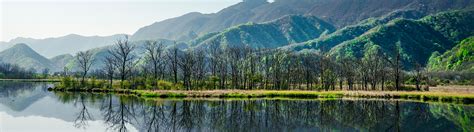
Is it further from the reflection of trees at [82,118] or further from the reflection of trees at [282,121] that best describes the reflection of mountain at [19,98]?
the reflection of trees at [282,121]

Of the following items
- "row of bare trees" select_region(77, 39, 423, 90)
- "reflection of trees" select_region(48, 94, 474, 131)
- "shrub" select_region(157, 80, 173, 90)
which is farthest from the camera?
"row of bare trees" select_region(77, 39, 423, 90)

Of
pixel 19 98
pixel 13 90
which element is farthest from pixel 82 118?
pixel 13 90

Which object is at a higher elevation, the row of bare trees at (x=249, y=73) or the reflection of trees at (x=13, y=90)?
the row of bare trees at (x=249, y=73)

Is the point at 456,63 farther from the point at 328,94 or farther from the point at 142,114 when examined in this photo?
the point at 142,114

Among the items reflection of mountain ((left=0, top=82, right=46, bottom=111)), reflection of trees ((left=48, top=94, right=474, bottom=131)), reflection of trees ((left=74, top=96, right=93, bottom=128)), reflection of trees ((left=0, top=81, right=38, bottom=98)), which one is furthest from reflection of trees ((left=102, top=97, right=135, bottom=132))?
reflection of trees ((left=0, top=81, right=38, bottom=98))

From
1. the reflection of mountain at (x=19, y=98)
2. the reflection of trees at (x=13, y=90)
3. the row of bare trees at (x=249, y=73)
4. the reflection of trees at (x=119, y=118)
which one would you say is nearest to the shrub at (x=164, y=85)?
the row of bare trees at (x=249, y=73)

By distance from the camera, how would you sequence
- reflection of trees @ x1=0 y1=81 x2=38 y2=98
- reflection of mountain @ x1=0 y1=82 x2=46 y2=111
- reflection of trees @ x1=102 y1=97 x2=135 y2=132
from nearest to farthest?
reflection of trees @ x1=102 y1=97 x2=135 y2=132, reflection of mountain @ x1=0 y1=82 x2=46 y2=111, reflection of trees @ x1=0 y1=81 x2=38 y2=98

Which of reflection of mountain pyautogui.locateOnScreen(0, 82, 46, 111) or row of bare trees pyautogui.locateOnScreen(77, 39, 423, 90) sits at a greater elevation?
row of bare trees pyautogui.locateOnScreen(77, 39, 423, 90)

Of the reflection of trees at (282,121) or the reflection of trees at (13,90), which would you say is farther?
the reflection of trees at (13,90)

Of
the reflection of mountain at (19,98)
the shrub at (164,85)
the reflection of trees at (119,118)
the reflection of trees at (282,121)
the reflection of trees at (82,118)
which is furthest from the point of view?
the shrub at (164,85)

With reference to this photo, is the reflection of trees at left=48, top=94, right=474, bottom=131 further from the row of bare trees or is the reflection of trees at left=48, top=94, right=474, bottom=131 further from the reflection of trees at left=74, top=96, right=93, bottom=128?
the row of bare trees

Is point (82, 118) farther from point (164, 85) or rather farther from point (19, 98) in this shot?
point (164, 85)

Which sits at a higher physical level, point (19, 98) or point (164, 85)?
point (164, 85)

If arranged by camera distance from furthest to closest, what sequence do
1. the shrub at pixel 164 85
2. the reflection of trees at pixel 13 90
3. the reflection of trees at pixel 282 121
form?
1. the shrub at pixel 164 85
2. the reflection of trees at pixel 13 90
3. the reflection of trees at pixel 282 121
